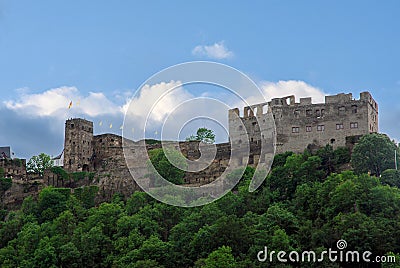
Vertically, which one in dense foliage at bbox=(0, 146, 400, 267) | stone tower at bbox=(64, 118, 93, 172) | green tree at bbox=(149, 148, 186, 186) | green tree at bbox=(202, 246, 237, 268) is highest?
stone tower at bbox=(64, 118, 93, 172)

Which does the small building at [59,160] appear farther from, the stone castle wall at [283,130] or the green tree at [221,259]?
the green tree at [221,259]

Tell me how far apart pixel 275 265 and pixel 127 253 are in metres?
12.5

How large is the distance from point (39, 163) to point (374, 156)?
42.3m

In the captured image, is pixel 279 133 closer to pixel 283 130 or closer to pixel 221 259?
pixel 283 130

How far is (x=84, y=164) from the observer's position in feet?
280

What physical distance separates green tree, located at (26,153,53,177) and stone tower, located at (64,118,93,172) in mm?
3781

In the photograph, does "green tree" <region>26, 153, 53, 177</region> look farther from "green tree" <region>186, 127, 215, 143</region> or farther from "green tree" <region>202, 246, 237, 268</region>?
"green tree" <region>202, 246, 237, 268</region>

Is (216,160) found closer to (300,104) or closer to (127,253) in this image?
(300,104)

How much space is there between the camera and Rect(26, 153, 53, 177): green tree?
87.6m

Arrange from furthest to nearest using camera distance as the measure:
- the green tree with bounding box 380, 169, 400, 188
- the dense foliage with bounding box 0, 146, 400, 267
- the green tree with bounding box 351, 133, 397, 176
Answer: the green tree with bounding box 351, 133, 397, 176 → the green tree with bounding box 380, 169, 400, 188 → the dense foliage with bounding box 0, 146, 400, 267

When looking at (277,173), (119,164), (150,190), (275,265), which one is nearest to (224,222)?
(275,265)

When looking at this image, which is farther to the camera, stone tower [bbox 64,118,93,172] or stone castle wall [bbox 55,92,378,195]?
stone tower [bbox 64,118,93,172]

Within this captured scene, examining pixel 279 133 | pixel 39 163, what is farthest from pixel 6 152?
pixel 279 133

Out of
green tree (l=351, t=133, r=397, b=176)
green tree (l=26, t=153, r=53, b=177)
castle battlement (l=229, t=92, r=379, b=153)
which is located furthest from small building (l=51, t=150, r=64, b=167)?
green tree (l=351, t=133, r=397, b=176)
